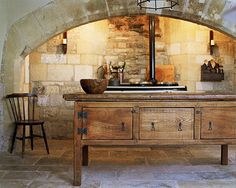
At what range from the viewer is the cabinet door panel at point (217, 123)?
2.93 meters

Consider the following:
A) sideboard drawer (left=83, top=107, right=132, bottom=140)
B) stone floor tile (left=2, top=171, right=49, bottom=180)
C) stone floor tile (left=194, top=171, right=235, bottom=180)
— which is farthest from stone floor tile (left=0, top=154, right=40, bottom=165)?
stone floor tile (left=194, top=171, right=235, bottom=180)

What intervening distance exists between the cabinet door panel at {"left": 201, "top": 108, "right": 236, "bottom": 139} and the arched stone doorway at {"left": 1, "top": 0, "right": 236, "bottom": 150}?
1731 mm

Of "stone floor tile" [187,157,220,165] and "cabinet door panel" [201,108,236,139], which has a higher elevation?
"cabinet door panel" [201,108,236,139]

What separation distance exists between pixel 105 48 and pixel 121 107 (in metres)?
3.12

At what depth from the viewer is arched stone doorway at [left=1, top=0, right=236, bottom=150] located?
4293mm

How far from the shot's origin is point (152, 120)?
2.93 metres

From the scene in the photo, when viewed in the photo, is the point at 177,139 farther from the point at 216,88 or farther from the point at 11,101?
the point at 216,88

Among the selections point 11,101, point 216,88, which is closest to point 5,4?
point 11,101

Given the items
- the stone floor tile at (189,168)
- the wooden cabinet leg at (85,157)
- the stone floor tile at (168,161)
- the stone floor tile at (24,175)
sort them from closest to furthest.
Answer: the stone floor tile at (24,175)
the stone floor tile at (189,168)
the wooden cabinet leg at (85,157)
the stone floor tile at (168,161)

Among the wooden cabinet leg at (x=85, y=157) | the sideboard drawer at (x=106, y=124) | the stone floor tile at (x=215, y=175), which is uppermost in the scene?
the sideboard drawer at (x=106, y=124)

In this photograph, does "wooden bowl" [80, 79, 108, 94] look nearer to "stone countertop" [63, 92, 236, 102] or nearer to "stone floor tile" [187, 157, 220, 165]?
"stone countertop" [63, 92, 236, 102]

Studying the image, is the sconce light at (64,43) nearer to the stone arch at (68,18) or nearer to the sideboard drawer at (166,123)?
the stone arch at (68,18)

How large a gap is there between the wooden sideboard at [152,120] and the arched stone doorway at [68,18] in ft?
5.67

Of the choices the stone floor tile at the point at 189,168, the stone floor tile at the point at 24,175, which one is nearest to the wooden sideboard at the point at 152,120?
the stone floor tile at the point at 24,175
